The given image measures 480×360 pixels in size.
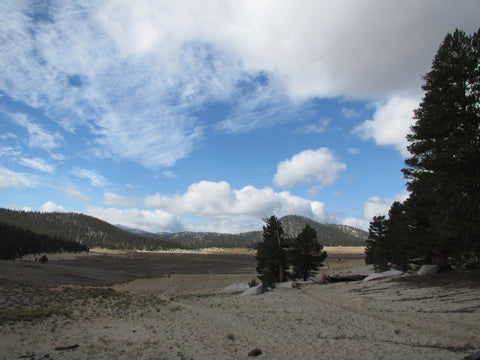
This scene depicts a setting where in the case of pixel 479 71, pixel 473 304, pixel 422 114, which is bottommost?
pixel 473 304

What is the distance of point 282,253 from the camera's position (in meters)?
31.4

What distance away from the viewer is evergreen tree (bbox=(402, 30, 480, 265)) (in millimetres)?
14492

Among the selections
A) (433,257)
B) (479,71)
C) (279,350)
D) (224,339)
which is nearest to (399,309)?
(279,350)

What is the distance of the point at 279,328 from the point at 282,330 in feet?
1.56

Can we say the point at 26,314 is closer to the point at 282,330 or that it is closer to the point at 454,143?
the point at 282,330

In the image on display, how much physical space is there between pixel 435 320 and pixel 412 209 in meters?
13.8

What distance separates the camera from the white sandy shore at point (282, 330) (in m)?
9.62

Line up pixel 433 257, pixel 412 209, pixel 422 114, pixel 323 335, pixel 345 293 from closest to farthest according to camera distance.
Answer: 1. pixel 323 335
2. pixel 422 114
3. pixel 345 293
4. pixel 412 209
5. pixel 433 257

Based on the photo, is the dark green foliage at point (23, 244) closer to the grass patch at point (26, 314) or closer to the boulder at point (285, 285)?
the grass patch at point (26, 314)

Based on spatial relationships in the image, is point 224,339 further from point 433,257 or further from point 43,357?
point 433,257

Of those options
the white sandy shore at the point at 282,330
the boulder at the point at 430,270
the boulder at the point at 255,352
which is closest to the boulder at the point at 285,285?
the white sandy shore at the point at 282,330

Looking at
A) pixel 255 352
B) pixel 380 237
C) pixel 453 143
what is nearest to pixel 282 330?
pixel 255 352

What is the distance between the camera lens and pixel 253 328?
44.8 ft

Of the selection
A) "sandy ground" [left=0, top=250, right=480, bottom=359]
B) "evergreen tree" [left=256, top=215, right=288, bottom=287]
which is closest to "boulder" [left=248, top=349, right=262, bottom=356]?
"sandy ground" [left=0, top=250, right=480, bottom=359]
